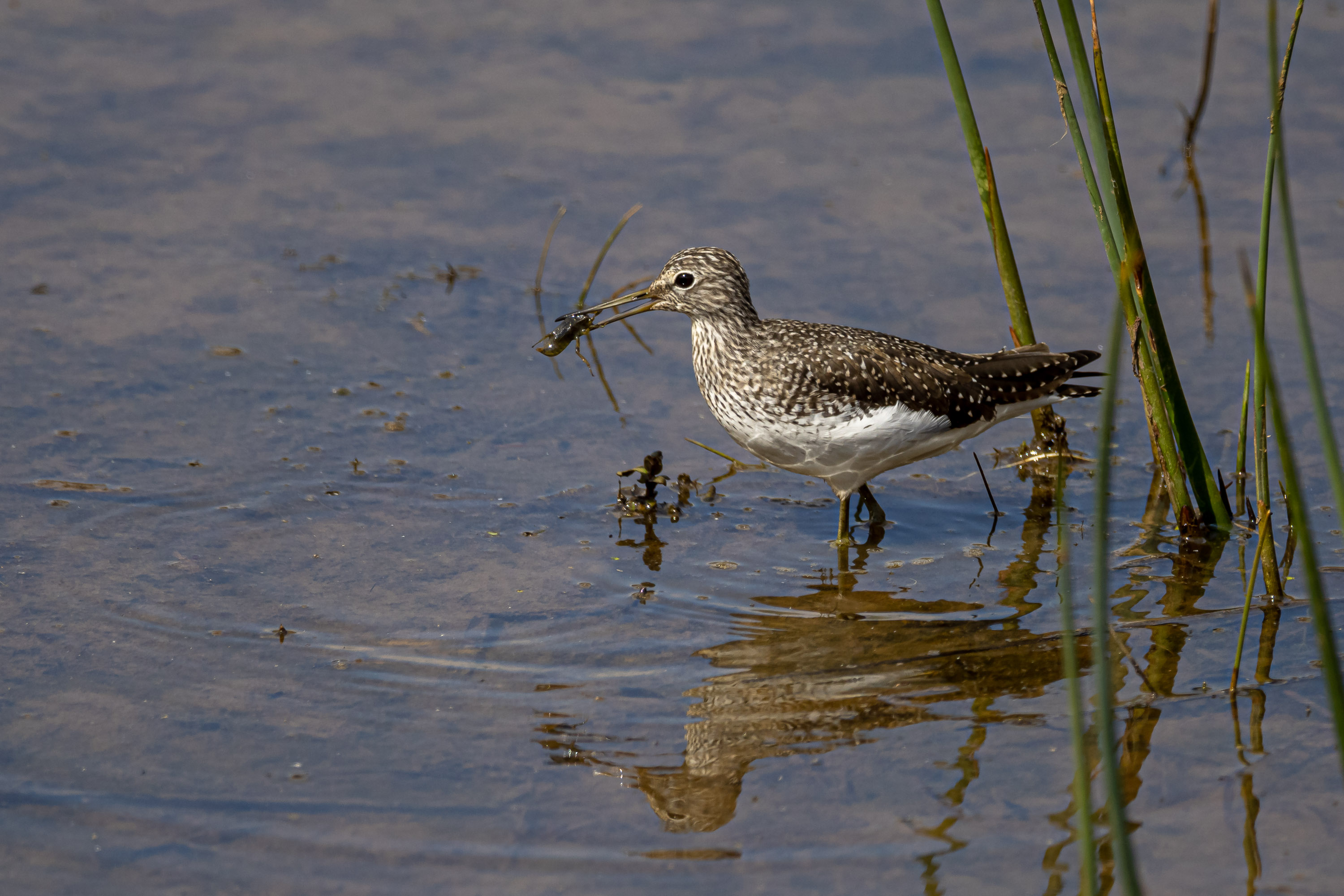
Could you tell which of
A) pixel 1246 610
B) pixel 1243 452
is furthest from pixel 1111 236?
pixel 1246 610

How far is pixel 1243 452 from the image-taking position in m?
6.16

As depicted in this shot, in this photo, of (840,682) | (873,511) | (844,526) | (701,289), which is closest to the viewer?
(840,682)

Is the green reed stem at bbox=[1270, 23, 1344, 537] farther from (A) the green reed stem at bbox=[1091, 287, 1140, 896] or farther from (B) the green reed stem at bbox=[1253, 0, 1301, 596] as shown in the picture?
(A) the green reed stem at bbox=[1091, 287, 1140, 896]

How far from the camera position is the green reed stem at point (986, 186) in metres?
5.62

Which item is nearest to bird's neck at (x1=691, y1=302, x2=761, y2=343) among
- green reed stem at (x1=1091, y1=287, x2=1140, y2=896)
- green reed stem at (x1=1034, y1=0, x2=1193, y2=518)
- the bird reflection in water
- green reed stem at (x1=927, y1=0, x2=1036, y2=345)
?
the bird reflection in water

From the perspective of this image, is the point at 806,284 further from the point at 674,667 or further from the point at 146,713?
the point at 146,713

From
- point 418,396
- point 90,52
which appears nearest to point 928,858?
point 418,396

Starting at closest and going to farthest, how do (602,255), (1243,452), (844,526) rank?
(1243,452), (844,526), (602,255)

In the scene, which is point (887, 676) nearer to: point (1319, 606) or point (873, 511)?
point (873, 511)

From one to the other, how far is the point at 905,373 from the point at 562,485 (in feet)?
6.50

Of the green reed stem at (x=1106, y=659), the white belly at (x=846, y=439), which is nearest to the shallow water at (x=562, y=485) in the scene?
the white belly at (x=846, y=439)

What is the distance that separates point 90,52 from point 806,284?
21.9ft

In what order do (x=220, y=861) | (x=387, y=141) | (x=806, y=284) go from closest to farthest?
(x=220, y=861) < (x=806, y=284) < (x=387, y=141)

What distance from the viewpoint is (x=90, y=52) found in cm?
1122
